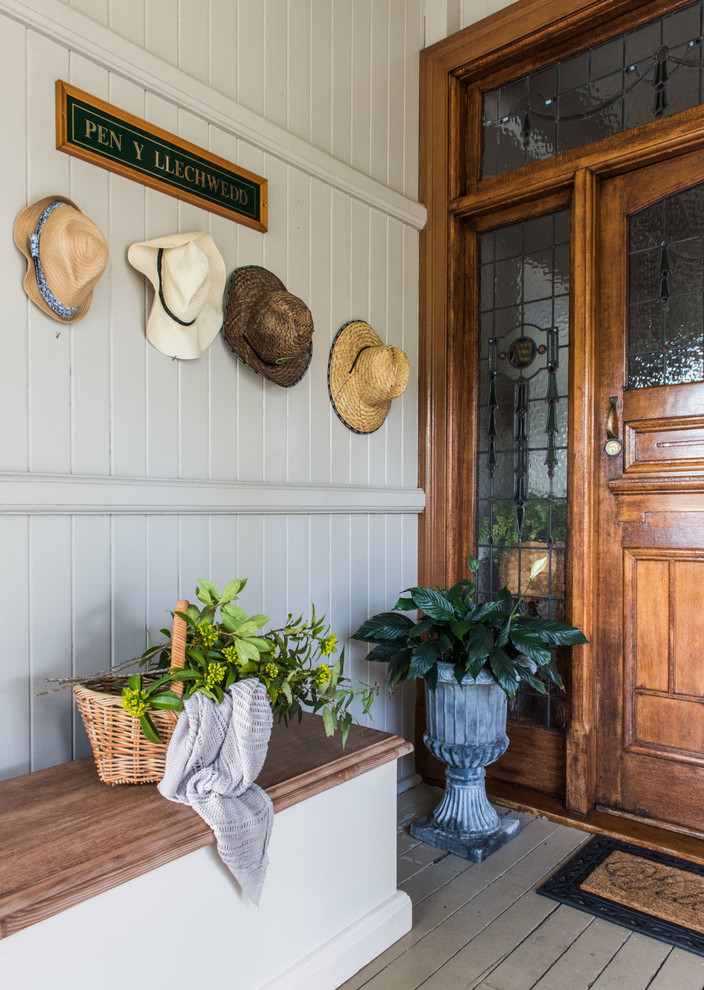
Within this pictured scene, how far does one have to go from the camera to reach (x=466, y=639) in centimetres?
219

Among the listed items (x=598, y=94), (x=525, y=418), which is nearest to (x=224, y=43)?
(x=598, y=94)

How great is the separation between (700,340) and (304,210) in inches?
53.7

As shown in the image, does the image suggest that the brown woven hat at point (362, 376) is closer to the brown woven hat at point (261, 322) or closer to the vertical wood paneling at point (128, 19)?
the brown woven hat at point (261, 322)

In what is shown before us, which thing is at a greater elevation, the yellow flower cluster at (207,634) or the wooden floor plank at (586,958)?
the yellow flower cluster at (207,634)

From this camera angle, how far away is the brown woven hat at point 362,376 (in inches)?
92.7

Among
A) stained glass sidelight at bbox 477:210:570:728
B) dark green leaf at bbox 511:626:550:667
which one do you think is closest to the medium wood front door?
stained glass sidelight at bbox 477:210:570:728

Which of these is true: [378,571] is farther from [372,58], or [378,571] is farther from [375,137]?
[372,58]

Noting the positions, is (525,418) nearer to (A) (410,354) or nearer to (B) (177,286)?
(A) (410,354)

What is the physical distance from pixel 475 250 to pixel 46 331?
1.78m

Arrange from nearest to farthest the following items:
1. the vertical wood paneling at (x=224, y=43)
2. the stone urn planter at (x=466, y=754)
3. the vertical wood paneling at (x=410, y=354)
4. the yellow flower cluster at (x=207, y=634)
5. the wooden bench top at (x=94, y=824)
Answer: the wooden bench top at (x=94, y=824), the yellow flower cluster at (x=207, y=634), the vertical wood paneling at (x=224, y=43), the stone urn planter at (x=466, y=754), the vertical wood paneling at (x=410, y=354)

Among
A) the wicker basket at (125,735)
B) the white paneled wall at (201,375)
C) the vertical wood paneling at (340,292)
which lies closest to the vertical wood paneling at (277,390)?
the white paneled wall at (201,375)

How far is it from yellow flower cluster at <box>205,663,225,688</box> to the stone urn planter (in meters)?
0.97

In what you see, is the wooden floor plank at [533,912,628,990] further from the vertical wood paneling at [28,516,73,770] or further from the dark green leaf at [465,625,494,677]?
the vertical wood paneling at [28,516,73,770]

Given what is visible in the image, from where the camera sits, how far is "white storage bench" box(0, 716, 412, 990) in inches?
44.5
